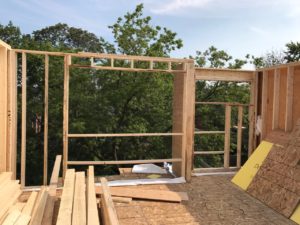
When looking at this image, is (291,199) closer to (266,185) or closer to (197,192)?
(266,185)

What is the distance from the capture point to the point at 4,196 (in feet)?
12.7

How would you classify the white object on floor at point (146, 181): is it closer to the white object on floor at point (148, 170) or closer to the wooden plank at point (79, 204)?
the white object on floor at point (148, 170)

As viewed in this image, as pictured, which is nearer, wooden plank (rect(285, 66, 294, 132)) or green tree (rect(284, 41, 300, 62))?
wooden plank (rect(285, 66, 294, 132))

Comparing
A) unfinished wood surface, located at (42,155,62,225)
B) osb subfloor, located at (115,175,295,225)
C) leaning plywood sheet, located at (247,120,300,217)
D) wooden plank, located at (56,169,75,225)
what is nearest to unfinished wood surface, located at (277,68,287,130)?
leaning plywood sheet, located at (247,120,300,217)

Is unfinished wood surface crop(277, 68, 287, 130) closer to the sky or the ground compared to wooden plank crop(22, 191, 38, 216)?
closer to the sky

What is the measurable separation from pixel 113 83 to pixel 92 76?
39.1 inches

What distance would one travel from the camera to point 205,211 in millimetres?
4477

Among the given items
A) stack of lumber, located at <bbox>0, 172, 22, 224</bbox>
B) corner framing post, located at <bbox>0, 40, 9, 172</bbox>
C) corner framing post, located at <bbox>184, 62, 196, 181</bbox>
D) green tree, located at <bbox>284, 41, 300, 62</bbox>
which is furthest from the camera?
green tree, located at <bbox>284, 41, 300, 62</bbox>

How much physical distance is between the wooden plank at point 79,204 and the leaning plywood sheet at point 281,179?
299 cm

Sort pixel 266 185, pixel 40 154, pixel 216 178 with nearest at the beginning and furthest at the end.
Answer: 1. pixel 266 185
2. pixel 216 178
3. pixel 40 154

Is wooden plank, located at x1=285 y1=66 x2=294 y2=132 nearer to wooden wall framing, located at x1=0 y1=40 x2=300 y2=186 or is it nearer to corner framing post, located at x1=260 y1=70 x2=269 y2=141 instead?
wooden wall framing, located at x1=0 y1=40 x2=300 y2=186

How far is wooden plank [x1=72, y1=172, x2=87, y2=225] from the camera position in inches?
121

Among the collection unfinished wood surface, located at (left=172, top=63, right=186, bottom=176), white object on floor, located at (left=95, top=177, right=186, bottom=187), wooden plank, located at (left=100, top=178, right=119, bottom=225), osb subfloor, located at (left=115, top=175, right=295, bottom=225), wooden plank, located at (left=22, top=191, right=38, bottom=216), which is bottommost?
osb subfloor, located at (left=115, top=175, right=295, bottom=225)

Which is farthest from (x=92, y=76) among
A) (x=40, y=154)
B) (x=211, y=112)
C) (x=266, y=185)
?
(x=266, y=185)
